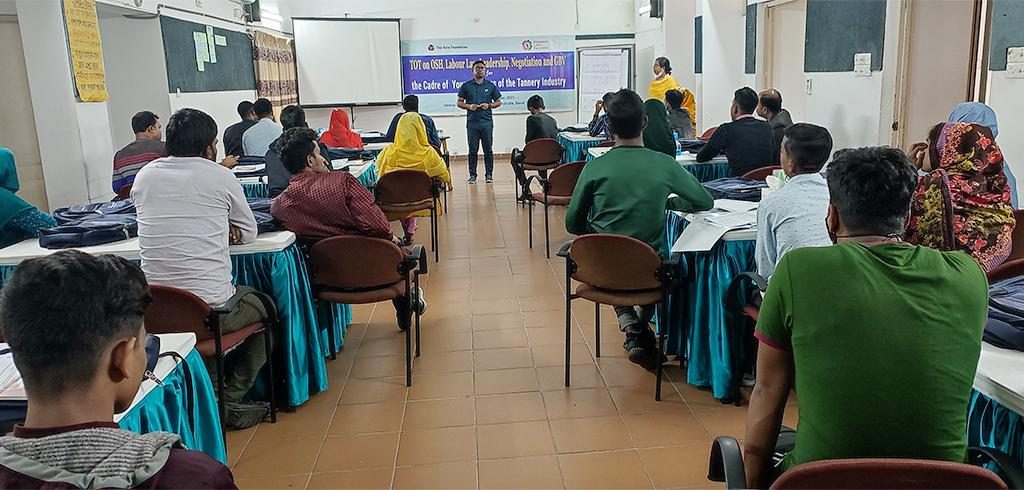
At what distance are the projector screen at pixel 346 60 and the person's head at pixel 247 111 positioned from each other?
4.98 meters

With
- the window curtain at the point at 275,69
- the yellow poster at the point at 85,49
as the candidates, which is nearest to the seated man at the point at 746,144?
the yellow poster at the point at 85,49

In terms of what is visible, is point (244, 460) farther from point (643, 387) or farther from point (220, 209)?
point (643, 387)

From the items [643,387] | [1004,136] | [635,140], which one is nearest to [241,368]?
[643,387]

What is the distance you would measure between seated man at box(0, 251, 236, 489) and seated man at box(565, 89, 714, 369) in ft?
7.80

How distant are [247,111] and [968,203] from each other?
17.0 ft

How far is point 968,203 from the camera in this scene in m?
2.96

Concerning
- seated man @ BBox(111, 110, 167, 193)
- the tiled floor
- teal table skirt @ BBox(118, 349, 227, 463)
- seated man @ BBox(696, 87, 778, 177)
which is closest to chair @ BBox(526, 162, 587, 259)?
seated man @ BBox(696, 87, 778, 177)

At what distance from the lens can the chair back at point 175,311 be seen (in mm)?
2502

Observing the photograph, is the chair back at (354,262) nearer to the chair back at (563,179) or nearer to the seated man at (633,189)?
the seated man at (633,189)

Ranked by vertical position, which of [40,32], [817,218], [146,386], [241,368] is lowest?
[241,368]

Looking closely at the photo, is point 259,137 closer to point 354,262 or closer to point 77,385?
point 354,262

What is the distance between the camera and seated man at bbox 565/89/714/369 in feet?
10.7

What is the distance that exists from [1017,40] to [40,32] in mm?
5623

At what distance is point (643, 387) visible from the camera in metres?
3.29
